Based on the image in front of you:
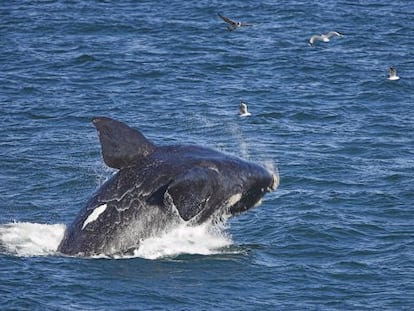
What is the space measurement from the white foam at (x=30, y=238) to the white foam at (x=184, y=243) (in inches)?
76.5

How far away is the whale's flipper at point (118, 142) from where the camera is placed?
21.2m

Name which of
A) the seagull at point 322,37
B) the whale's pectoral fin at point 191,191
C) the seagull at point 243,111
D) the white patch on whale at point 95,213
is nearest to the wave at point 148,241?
the white patch on whale at point 95,213

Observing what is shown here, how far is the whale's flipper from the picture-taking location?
69.5 ft

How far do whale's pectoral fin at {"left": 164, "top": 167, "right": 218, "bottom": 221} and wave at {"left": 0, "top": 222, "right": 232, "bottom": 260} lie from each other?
1503 millimetres

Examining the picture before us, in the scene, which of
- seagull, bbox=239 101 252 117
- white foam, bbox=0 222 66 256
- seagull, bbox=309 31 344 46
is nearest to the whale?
white foam, bbox=0 222 66 256

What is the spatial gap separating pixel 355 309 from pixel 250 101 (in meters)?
20.2

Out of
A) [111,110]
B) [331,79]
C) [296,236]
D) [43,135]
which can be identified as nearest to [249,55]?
[331,79]

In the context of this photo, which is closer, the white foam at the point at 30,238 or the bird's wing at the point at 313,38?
the white foam at the point at 30,238

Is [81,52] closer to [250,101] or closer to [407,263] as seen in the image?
[250,101]

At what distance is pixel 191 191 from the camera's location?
2047cm

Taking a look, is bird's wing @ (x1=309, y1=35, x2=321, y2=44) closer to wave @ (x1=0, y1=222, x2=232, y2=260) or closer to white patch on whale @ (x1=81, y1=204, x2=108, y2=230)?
wave @ (x1=0, y1=222, x2=232, y2=260)

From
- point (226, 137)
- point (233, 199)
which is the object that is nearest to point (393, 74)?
point (226, 137)

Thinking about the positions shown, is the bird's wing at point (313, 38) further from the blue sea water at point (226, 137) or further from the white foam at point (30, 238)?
the white foam at point (30, 238)

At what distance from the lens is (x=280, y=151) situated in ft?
111
